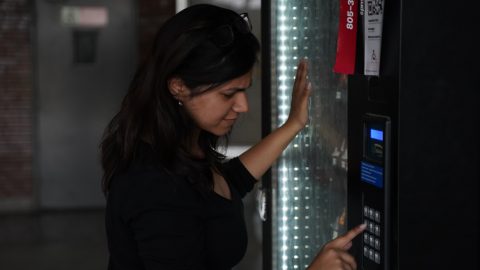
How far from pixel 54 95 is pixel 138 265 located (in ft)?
18.6

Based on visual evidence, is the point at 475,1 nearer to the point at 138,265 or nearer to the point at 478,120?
the point at 478,120

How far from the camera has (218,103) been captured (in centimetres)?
167

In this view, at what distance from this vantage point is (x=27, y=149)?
727 cm

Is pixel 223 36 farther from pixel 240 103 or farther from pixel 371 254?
pixel 371 254

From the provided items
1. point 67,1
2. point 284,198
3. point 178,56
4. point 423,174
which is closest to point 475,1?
point 423,174

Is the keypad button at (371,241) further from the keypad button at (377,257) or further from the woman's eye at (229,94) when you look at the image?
the woman's eye at (229,94)

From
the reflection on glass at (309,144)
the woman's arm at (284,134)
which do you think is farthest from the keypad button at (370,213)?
the woman's arm at (284,134)

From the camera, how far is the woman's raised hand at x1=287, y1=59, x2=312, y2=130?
203 centimetres

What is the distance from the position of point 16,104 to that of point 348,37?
20.4 ft

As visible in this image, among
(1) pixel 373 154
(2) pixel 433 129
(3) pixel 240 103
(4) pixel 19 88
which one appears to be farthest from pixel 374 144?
(4) pixel 19 88

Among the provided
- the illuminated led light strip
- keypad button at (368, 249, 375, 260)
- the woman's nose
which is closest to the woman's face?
the woman's nose

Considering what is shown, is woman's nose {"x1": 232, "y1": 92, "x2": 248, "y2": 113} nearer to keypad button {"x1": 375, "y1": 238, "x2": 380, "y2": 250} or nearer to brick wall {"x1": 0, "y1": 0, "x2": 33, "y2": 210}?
keypad button {"x1": 375, "y1": 238, "x2": 380, "y2": 250}

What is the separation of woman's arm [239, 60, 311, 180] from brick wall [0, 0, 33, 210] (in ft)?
17.7

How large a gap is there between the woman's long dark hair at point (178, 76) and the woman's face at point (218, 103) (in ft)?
0.06
